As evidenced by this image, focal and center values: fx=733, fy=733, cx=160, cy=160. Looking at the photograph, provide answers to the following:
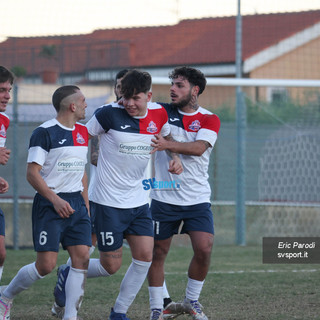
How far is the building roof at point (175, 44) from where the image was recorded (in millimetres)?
18203

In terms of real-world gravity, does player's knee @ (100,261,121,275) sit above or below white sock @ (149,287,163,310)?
above

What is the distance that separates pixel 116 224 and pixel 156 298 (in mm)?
789

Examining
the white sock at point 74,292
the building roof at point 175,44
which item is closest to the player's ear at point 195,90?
the white sock at point 74,292

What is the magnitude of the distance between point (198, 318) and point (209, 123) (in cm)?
167

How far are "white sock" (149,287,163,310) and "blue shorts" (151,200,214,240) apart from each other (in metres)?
0.46

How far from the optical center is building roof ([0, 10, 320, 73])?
59.7ft

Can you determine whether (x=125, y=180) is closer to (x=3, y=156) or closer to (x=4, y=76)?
(x=3, y=156)

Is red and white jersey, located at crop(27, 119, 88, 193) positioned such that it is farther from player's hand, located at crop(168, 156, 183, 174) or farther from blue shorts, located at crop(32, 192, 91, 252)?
player's hand, located at crop(168, 156, 183, 174)

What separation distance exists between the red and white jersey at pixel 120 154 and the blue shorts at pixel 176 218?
50 centimetres

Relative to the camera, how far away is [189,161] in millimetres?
6375

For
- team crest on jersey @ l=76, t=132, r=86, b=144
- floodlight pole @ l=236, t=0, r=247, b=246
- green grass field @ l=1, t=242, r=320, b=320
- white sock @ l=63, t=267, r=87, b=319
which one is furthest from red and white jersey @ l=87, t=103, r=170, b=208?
floodlight pole @ l=236, t=0, r=247, b=246

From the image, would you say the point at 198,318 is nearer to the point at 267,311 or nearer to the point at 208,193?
the point at 267,311

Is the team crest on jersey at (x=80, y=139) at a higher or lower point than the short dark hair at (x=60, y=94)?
lower

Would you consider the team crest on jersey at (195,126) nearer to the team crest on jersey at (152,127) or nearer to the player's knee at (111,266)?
the team crest on jersey at (152,127)
